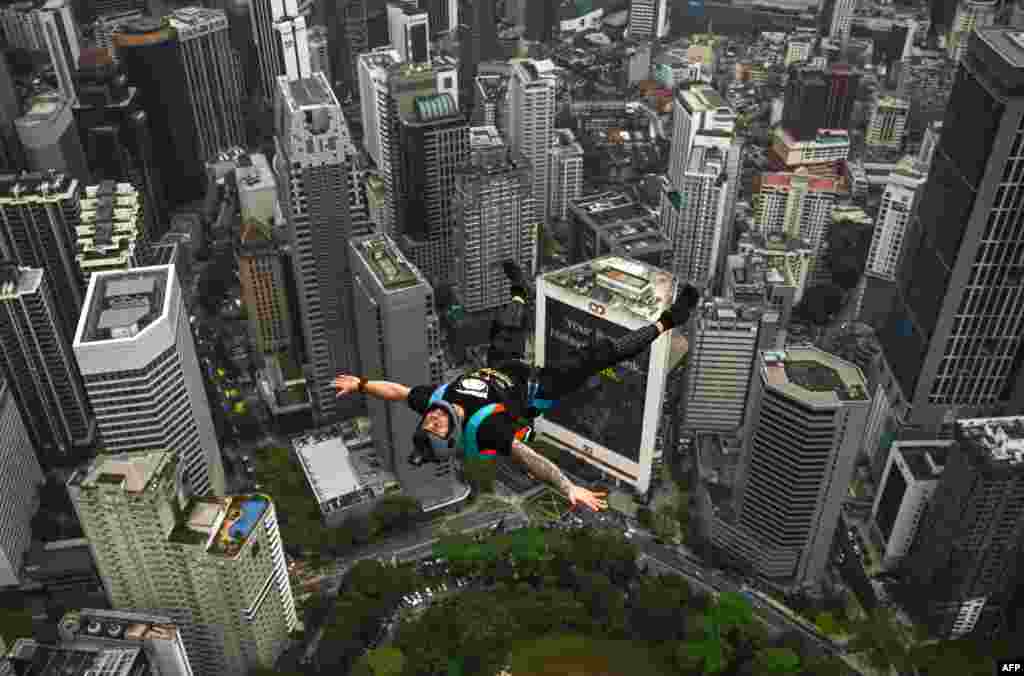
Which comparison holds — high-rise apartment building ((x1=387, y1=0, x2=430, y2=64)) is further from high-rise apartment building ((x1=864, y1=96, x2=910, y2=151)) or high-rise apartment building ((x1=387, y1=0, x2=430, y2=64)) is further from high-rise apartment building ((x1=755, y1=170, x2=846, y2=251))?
high-rise apartment building ((x1=864, y1=96, x2=910, y2=151))

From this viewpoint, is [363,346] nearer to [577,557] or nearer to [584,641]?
[577,557]

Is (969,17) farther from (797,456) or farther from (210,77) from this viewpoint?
(797,456)

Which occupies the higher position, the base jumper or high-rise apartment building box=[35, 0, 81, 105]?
the base jumper

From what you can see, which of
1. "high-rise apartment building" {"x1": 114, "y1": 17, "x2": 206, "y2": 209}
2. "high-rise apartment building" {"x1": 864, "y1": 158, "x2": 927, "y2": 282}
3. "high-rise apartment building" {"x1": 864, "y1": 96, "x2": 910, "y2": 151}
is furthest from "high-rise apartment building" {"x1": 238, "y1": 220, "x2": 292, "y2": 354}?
"high-rise apartment building" {"x1": 864, "y1": 96, "x2": 910, "y2": 151}

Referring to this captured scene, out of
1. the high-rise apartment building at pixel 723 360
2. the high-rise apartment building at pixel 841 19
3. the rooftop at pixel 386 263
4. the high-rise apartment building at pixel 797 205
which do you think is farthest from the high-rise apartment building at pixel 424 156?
the high-rise apartment building at pixel 841 19

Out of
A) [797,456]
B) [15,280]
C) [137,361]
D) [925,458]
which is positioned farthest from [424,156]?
[925,458]

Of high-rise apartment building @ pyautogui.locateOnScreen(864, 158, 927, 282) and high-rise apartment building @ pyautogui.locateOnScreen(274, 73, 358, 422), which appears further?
high-rise apartment building @ pyautogui.locateOnScreen(864, 158, 927, 282)

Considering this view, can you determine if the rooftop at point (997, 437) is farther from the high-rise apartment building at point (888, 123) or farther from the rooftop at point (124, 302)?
the high-rise apartment building at point (888, 123)
